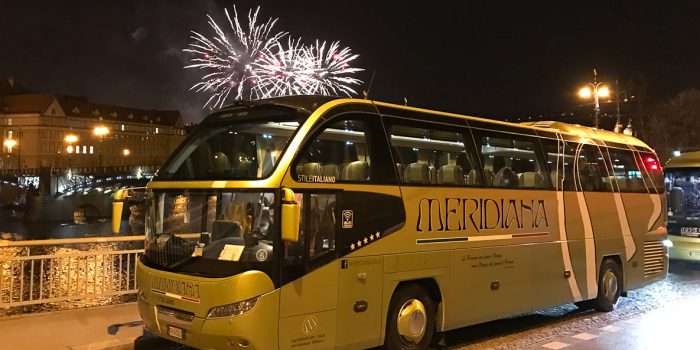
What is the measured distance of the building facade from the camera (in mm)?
102000

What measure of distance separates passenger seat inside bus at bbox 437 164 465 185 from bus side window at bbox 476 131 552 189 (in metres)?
0.60

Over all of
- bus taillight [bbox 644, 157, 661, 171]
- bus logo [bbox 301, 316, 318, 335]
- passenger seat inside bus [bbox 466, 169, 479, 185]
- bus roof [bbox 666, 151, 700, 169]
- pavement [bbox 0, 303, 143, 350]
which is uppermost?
bus roof [bbox 666, 151, 700, 169]

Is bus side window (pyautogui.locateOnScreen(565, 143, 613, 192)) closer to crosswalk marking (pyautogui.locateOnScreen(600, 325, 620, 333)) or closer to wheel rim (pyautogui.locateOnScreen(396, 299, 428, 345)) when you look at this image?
crosswalk marking (pyautogui.locateOnScreen(600, 325, 620, 333))

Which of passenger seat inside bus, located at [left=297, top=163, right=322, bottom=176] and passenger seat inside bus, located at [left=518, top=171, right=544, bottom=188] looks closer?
passenger seat inside bus, located at [left=297, top=163, right=322, bottom=176]

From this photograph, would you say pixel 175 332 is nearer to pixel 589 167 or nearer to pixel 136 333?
pixel 136 333

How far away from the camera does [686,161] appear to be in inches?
631

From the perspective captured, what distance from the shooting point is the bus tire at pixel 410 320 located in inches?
273

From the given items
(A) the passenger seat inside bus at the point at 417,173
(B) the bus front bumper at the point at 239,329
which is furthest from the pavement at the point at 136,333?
(A) the passenger seat inside bus at the point at 417,173

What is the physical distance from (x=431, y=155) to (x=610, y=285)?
535 cm

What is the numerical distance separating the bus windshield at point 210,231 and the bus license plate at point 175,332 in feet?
2.01

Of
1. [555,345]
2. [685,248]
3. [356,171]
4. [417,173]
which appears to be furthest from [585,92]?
[356,171]

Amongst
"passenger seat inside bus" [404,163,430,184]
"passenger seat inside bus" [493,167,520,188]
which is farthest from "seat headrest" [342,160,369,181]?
"passenger seat inside bus" [493,167,520,188]

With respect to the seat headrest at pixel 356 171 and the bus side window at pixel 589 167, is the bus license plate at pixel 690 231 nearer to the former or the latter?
the bus side window at pixel 589 167

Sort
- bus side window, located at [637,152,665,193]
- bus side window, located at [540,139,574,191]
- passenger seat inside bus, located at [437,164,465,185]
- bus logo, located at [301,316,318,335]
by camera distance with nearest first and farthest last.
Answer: bus logo, located at [301,316,318,335] → passenger seat inside bus, located at [437,164,465,185] → bus side window, located at [540,139,574,191] → bus side window, located at [637,152,665,193]
